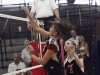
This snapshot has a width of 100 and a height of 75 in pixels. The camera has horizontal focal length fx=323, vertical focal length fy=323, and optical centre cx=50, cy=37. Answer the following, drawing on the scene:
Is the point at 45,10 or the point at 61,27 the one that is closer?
the point at 61,27

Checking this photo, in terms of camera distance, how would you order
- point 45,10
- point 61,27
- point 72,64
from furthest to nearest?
point 45,10 → point 72,64 → point 61,27

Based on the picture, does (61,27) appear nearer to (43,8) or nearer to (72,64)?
(72,64)

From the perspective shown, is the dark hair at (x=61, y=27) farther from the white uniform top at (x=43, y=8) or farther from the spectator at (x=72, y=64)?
the white uniform top at (x=43, y=8)

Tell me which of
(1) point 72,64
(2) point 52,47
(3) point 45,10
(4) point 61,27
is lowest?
(1) point 72,64

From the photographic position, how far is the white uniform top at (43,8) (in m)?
7.10

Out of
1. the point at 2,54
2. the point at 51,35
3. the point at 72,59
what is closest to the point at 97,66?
the point at 2,54

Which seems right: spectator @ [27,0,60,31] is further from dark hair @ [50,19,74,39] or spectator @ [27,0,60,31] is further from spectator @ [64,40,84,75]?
dark hair @ [50,19,74,39]

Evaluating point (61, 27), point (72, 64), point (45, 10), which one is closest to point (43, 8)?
point (45, 10)

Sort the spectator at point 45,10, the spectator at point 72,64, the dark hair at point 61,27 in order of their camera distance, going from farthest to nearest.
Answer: the spectator at point 45,10 → the spectator at point 72,64 → the dark hair at point 61,27

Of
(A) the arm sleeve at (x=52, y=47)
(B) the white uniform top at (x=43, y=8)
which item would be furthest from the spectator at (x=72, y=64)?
(B) the white uniform top at (x=43, y=8)

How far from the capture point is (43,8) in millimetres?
7172

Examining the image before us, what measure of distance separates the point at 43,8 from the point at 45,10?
0.08 m

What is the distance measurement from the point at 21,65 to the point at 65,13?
400 cm

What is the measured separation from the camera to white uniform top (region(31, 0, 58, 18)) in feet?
23.3
